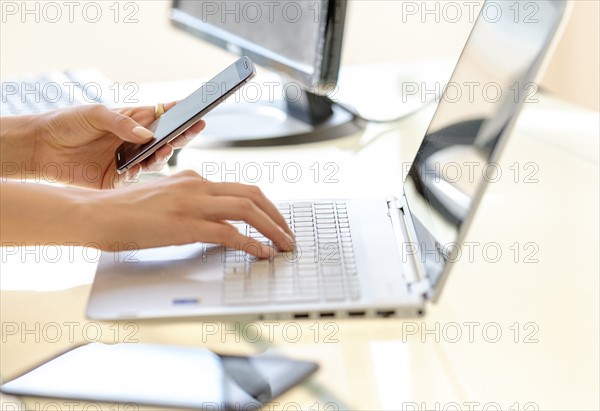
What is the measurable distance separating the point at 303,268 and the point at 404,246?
0.12 m

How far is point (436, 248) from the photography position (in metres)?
0.84

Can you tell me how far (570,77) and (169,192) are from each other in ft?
5.04

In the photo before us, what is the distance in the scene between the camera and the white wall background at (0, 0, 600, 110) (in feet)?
7.90

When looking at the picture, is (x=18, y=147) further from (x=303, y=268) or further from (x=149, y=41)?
(x=149, y=41)

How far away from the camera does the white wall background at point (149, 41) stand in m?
2.41

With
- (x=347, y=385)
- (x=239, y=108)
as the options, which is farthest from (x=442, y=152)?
(x=239, y=108)

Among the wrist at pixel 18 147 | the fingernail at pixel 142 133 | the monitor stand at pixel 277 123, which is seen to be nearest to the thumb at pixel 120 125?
the fingernail at pixel 142 133

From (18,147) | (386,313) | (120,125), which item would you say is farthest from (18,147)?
(386,313)

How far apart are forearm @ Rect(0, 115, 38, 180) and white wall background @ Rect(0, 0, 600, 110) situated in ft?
3.79

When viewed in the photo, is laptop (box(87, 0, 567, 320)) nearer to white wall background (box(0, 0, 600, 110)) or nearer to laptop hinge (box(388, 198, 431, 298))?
laptop hinge (box(388, 198, 431, 298))

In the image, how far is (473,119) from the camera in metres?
0.92

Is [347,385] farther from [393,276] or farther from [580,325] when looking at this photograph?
[580,325]

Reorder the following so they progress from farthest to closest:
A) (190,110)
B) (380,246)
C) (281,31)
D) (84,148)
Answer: (281,31), (84,148), (190,110), (380,246)

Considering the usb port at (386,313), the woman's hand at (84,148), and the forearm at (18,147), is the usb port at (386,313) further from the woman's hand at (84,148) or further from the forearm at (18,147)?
the forearm at (18,147)
